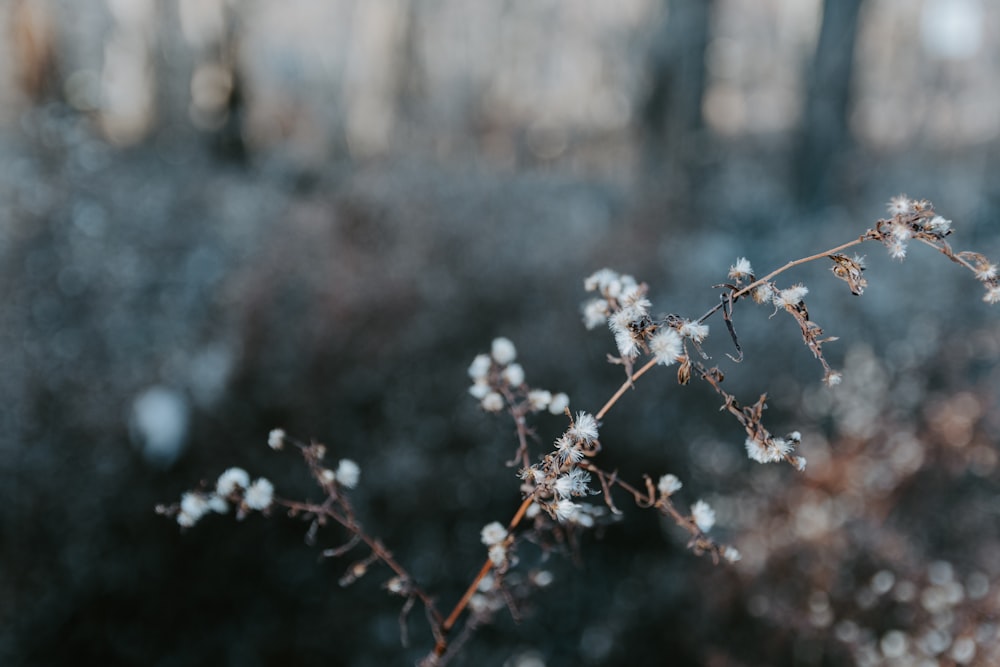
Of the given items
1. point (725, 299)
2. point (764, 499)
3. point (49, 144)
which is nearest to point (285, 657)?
point (764, 499)

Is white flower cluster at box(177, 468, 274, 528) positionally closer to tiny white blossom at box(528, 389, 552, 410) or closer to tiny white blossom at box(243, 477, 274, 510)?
tiny white blossom at box(243, 477, 274, 510)

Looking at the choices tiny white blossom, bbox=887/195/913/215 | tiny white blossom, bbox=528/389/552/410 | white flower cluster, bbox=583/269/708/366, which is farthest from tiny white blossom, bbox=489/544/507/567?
tiny white blossom, bbox=887/195/913/215

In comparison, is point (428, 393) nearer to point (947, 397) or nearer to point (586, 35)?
point (947, 397)

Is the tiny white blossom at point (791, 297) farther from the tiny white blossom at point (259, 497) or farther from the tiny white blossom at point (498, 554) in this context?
the tiny white blossom at point (259, 497)

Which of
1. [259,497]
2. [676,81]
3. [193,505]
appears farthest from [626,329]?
[676,81]

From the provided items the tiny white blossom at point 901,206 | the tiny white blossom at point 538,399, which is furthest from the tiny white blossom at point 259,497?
the tiny white blossom at point 901,206

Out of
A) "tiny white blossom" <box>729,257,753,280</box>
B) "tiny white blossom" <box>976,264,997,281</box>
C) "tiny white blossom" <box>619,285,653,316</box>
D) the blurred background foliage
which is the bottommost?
the blurred background foliage
